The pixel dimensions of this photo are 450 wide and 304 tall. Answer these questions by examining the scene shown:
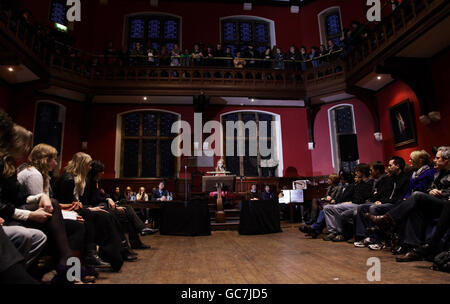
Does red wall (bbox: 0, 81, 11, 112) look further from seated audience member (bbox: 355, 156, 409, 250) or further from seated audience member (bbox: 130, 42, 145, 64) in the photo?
seated audience member (bbox: 355, 156, 409, 250)

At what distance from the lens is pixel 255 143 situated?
10250 mm

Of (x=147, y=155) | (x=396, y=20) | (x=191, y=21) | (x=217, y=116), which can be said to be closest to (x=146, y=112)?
(x=147, y=155)

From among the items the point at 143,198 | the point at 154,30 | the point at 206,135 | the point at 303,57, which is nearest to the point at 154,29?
the point at 154,30

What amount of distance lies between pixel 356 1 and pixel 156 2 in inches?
265

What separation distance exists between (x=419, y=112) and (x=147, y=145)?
778 centimetres

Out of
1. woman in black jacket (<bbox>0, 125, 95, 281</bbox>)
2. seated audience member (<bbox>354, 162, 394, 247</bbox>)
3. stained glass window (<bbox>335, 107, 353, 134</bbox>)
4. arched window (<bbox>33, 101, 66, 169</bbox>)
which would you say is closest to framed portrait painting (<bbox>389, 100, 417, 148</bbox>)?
stained glass window (<bbox>335, 107, 353, 134</bbox>)

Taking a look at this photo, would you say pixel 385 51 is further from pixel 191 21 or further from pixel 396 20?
pixel 191 21

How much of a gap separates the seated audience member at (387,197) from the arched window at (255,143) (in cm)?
588

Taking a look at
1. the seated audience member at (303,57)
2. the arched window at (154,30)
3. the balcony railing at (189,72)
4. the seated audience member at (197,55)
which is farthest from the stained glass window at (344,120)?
the arched window at (154,30)

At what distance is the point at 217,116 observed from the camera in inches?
391

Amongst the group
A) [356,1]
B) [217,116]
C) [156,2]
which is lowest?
[217,116]

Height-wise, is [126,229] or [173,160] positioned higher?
[173,160]

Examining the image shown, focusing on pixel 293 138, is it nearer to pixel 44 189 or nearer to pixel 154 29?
pixel 154 29

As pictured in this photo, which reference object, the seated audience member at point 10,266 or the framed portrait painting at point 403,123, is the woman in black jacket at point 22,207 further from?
the framed portrait painting at point 403,123
